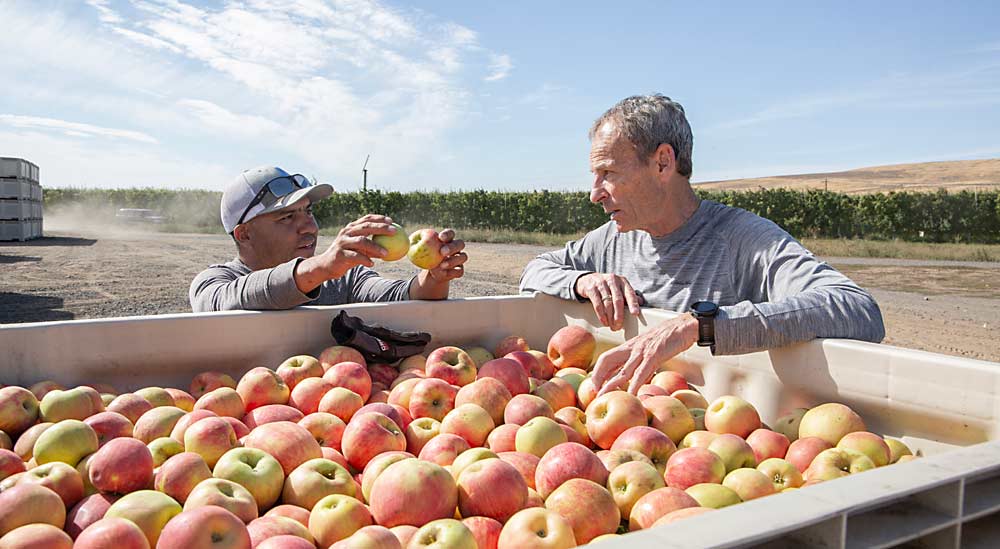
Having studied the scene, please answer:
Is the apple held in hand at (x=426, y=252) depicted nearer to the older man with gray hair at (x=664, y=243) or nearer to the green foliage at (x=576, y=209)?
the older man with gray hair at (x=664, y=243)

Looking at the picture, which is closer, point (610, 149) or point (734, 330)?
point (734, 330)

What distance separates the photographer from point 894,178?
2753 inches

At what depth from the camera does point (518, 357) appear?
2953 millimetres

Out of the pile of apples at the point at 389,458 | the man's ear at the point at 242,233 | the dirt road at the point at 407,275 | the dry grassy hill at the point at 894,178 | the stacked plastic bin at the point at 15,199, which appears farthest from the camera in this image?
the dry grassy hill at the point at 894,178

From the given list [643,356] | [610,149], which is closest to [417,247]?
[610,149]

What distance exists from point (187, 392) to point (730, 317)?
1.99 metres

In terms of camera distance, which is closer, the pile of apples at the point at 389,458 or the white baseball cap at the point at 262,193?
the pile of apples at the point at 389,458

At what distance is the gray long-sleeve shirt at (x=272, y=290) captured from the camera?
295 centimetres

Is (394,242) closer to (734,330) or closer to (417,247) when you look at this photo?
(417,247)

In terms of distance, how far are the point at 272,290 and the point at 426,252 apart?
0.77 m

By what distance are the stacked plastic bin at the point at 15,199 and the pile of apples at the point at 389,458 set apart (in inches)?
1177

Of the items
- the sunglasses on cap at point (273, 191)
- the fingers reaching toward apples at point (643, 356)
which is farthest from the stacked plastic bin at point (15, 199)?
the fingers reaching toward apples at point (643, 356)

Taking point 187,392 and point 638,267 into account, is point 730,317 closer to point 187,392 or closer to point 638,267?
point 638,267

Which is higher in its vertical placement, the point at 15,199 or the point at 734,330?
the point at 15,199
